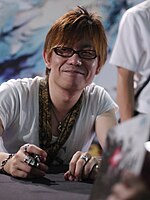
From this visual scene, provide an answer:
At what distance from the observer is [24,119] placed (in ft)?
4.09

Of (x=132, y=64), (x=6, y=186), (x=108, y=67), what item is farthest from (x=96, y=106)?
A: (x=108, y=67)

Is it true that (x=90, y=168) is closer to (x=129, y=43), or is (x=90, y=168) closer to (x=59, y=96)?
(x=59, y=96)

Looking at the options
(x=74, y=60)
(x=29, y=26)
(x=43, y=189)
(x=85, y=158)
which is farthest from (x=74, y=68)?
(x=29, y=26)

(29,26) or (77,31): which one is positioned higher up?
(77,31)

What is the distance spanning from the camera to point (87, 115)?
4.34 ft

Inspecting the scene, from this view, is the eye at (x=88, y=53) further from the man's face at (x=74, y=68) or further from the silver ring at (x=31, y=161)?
the silver ring at (x=31, y=161)

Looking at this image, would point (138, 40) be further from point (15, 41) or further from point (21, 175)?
point (15, 41)

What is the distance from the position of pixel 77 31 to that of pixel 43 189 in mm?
506

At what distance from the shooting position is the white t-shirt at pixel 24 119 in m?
1.23

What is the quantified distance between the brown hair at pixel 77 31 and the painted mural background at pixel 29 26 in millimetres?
1229

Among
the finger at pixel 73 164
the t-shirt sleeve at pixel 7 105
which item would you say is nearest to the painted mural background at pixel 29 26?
the t-shirt sleeve at pixel 7 105

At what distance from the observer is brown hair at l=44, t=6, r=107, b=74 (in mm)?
1192

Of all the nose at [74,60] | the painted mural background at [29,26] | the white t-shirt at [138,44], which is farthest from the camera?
the painted mural background at [29,26]

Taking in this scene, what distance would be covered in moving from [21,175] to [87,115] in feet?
1.38
